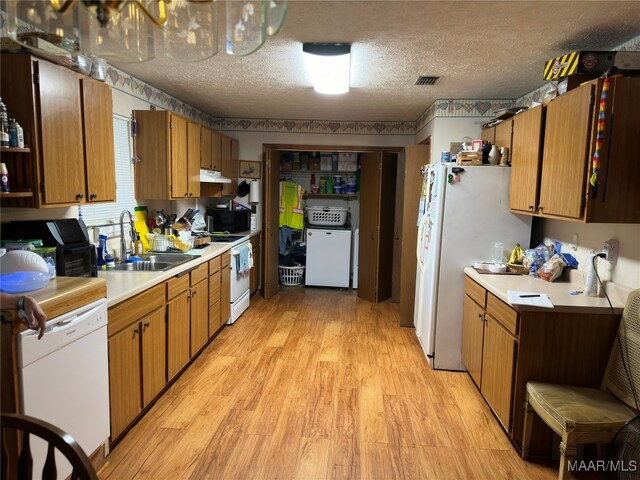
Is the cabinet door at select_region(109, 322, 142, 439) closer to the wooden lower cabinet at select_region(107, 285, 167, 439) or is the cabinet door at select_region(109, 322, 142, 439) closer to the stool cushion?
the wooden lower cabinet at select_region(107, 285, 167, 439)

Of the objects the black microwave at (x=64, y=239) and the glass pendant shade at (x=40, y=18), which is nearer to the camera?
the glass pendant shade at (x=40, y=18)

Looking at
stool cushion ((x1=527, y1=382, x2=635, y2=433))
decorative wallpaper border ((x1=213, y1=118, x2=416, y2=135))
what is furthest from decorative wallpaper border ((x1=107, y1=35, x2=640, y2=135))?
stool cushion ((x1=527, y1=382, x2=635, y2=433))

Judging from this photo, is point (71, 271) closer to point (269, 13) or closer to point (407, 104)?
point (269, 13)

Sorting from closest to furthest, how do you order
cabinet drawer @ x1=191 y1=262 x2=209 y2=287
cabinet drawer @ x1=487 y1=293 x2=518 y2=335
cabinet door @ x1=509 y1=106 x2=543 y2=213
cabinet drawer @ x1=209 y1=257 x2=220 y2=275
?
1. cabinet drawer @ x1=487 y1=293 x2=518 y2=335
2. cabinet door @ x1=509 y1=106 x2=543 y2=213
3. cabinet drawer @ x1=191 y1=262 x2=209 y2=287
4. cabinet drawer @ x1=209 y1=257 x2=220 y2=275

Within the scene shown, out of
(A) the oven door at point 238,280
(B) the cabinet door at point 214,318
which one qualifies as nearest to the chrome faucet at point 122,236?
(B) the cabinet door at point 214,318

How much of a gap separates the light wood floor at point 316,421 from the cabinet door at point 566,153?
1428 mm

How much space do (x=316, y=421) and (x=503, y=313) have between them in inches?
52.8

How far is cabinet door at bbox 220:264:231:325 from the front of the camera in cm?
395

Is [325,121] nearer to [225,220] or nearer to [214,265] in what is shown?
[225,220]

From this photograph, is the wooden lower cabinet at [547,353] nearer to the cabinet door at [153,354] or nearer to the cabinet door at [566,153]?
the cabinet door at [566,153]

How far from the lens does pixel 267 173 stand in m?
5.14

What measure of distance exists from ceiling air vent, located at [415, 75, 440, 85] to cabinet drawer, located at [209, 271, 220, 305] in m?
2.44

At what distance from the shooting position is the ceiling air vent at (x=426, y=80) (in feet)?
10.3

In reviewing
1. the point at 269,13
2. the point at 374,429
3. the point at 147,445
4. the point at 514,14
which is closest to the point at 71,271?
the point at 147,445
